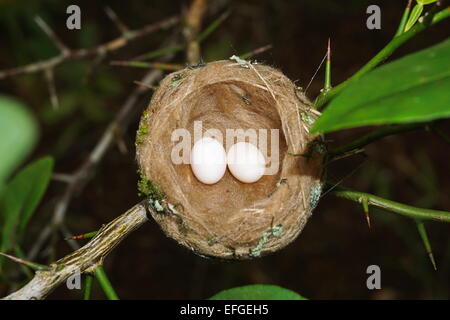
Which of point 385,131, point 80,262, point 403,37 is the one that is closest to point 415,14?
point 403,37

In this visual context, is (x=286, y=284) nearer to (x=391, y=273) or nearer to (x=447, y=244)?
(x=391, y=273)

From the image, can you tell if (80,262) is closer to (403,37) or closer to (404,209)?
(404,209)

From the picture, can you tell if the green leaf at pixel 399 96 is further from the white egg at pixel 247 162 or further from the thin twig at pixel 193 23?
the thin twig at pixel 193 23

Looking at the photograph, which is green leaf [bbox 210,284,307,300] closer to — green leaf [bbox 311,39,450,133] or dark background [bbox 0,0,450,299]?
green leaf [bbox 311,39,450,133]

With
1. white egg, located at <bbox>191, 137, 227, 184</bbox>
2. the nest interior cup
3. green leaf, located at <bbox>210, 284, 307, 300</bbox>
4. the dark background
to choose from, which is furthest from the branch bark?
the dark background

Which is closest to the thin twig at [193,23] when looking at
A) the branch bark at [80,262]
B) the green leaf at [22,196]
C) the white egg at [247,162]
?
the white egg at [247,162]
